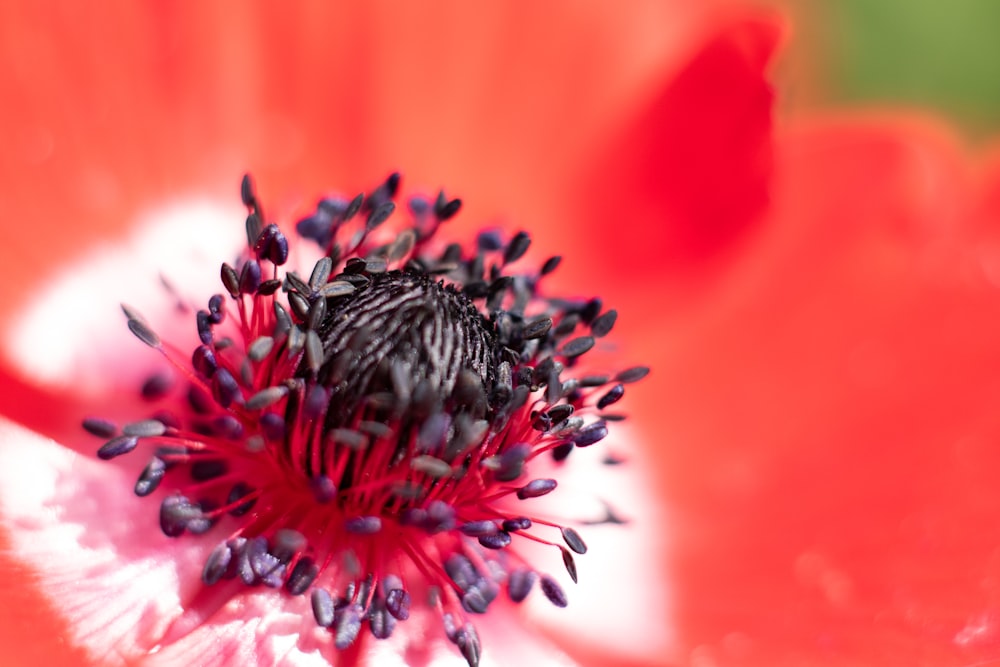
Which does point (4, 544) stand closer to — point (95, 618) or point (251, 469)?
point (95, 618)

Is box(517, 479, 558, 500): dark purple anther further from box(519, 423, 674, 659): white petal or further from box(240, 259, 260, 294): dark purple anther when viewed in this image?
box(240, 259, 260, 294): dark purple anther

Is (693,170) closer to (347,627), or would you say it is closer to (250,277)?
(250,277)

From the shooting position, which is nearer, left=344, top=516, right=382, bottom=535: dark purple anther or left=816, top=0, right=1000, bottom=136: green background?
left=344, top=516, right=382, bottom=535: dark purple anther

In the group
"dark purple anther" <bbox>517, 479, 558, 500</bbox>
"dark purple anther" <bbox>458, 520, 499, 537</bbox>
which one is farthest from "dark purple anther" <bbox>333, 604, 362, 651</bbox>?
"dark purple anther" <bbox>517, 479, 558, 500</bbox>

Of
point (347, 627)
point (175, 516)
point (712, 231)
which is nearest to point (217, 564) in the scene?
point (175, 516)

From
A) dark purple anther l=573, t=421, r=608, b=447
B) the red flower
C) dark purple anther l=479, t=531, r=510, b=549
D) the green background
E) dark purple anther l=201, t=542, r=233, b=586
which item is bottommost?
dark purple anther l=201, t=542, r=233, b=586

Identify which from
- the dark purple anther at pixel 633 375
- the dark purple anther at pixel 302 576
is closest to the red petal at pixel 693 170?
the dark purple anther at pixel 633 375

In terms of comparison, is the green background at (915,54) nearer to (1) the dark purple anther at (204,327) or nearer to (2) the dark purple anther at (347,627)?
(1) the dark purple anther at (204,327)
